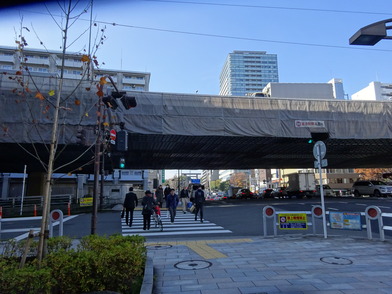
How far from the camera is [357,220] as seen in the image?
777cm

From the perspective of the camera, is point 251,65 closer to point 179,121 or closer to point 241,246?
point 179,121

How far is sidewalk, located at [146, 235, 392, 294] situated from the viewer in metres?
4.14

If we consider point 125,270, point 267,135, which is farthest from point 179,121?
point 125,270

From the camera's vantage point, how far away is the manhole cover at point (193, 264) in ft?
17.4

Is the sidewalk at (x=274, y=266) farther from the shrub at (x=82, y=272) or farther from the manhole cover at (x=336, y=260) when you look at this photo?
the shrub at (x=82, y=272)

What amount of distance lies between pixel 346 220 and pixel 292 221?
1.50 meters

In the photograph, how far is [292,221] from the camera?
842cm

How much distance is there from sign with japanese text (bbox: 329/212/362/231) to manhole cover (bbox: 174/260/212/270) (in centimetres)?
472

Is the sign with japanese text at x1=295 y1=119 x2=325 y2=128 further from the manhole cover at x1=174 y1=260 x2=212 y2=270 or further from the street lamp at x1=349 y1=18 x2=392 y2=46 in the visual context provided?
the manhole cover at x1=174 y1=260 x2=212 y2=270

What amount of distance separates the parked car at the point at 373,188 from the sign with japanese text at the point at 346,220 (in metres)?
25.0

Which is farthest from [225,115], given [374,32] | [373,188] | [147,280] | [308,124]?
[373,188]

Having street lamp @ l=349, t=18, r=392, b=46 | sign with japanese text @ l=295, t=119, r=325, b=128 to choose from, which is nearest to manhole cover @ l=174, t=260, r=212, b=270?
street lamp @ l=349, t=18, r=392, b=46

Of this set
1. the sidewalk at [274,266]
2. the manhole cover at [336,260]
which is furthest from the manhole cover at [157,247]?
the manhole cover at [336,260]

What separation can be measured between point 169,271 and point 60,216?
4.58 metres
